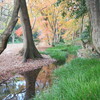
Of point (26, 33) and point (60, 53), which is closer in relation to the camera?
point (26, 33)

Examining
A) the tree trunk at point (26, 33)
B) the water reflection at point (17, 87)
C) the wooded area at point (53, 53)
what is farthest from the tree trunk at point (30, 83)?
the tree trunk at point (26, 33)

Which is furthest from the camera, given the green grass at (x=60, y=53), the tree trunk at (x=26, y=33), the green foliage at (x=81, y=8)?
the green grass at (x=60, y=53)

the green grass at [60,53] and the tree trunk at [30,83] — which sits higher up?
the green grass at [60,53]

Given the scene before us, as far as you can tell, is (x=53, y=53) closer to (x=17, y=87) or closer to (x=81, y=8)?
(x=81, y=8)

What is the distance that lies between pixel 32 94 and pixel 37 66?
337 cm

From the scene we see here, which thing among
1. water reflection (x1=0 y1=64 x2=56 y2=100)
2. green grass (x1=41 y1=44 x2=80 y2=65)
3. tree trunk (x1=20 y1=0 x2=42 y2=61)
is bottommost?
water reflection (x1=0 y1=64 x2=56 y2=100)

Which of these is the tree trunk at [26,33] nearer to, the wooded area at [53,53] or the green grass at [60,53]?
the wooded area at [53,53]

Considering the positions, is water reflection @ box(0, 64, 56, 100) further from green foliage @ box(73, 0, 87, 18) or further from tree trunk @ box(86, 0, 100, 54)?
green foliage @ box(73, 0, 87, 18)

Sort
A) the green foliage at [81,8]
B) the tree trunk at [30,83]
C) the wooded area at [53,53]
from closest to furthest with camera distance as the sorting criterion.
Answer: the wooded area at [53,53], the tree trunk at [30,83], the green foliage at [81,8]

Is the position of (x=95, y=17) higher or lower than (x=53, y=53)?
higher

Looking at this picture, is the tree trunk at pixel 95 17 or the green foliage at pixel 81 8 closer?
the tree trunk at pixel 95 17

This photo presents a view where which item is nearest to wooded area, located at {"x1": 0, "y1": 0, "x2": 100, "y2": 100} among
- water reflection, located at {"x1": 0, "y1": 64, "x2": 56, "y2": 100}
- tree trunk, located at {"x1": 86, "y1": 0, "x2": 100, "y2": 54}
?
tree trunk, located at {"x1": 86, "y1": 0, "x2": 100, "y2": 54}

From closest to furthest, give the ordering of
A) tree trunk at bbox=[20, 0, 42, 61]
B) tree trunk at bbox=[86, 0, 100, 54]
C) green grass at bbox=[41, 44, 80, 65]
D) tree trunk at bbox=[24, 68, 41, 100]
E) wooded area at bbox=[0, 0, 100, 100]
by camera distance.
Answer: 1. wooded area at bbox=[0, 0, 100, 100]
2. tree trunk at bbox=[24, 68, 41, 100]
3. tree trunk at bbox=[86, 0, 100, 54]
4. tree trunk at bbox=[20, 0, 42, 61]
5. green grass at bbox=[41, 44, 80, 65]

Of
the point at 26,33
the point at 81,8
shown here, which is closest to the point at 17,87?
the point at 26,33
